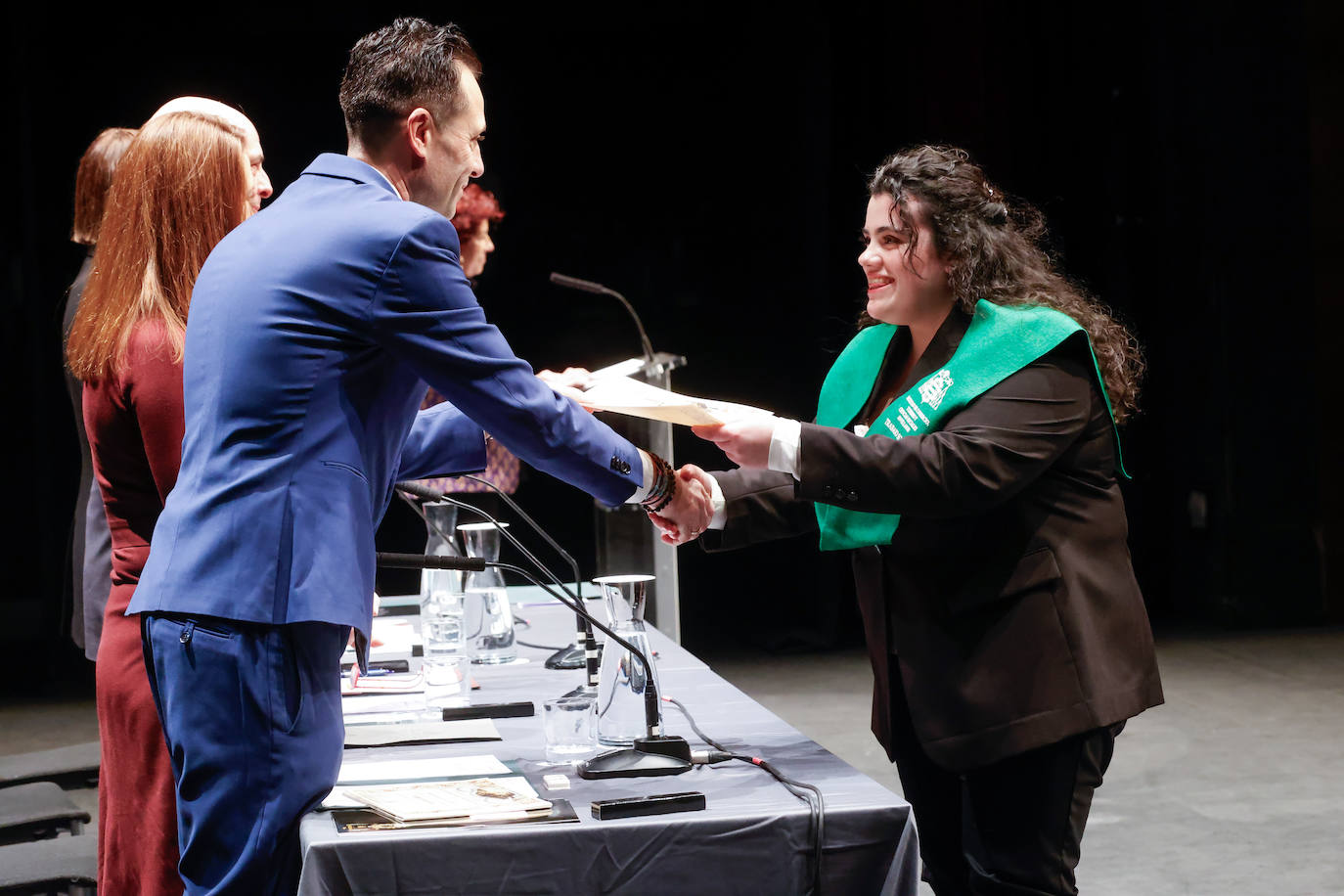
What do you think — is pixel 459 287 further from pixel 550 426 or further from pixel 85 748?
pixel 85 748

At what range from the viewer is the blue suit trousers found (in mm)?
1389

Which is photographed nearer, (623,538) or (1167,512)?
(623,538)

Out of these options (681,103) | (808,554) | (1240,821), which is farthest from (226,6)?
(1240,821)

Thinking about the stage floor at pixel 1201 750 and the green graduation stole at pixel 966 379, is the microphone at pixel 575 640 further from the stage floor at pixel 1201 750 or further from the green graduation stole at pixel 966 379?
the green graduation stole at pixel 966 379

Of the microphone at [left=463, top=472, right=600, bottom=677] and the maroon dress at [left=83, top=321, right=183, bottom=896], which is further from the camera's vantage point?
the microphone at [left=463, top=472, right=600, bottom=677]

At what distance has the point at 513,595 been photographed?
320 cm

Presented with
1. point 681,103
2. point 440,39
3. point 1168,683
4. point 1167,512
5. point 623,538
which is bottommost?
point 1168,683

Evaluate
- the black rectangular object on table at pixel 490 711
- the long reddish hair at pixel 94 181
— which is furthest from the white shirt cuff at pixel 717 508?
the long reddish hair at pixel 94 181

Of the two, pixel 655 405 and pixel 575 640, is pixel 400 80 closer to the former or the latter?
pixel 655 405

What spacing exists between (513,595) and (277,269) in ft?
5.99

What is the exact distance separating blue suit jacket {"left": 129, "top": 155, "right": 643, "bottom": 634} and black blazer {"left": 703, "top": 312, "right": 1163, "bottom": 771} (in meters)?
0.53

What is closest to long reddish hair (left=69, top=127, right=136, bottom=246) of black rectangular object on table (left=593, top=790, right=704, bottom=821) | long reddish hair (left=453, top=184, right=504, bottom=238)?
black rectangular object on table (left=593, top=790, right=704, bottom=821)

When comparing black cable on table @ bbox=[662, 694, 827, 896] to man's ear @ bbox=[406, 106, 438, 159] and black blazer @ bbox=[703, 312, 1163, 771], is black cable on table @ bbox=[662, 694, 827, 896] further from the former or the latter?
man's ear @ bbox=[406, 106, 438, 159]

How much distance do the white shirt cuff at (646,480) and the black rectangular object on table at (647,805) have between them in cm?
44
